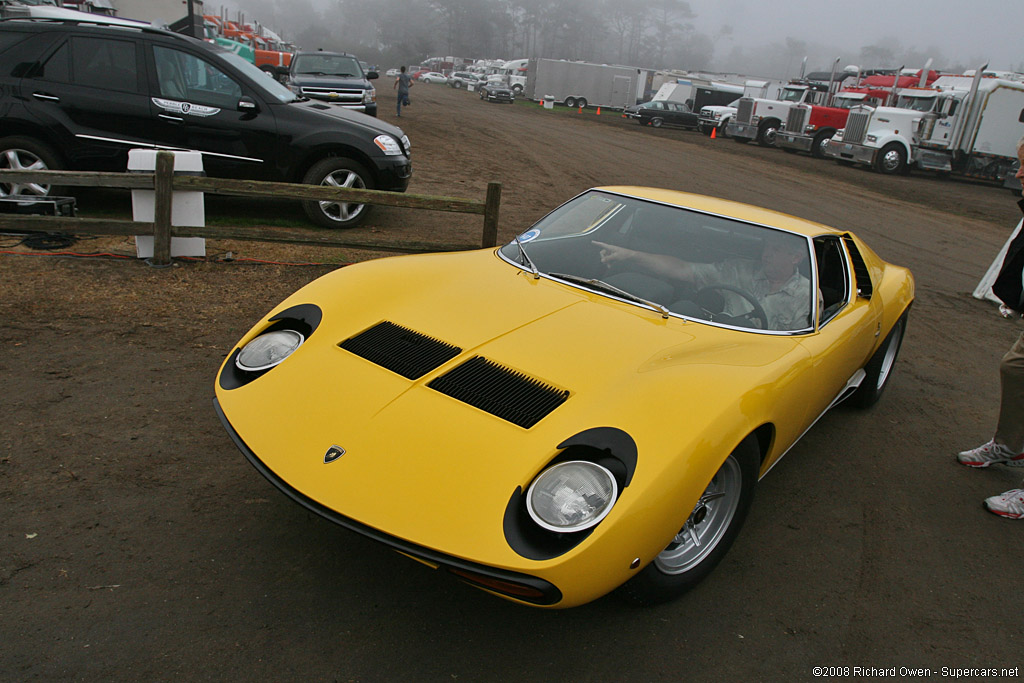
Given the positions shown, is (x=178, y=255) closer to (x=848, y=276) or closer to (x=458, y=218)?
(x=458, y=218)

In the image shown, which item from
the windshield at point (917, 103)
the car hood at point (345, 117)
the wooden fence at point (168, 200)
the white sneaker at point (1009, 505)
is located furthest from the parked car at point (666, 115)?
the white sneaker at point (1009, 505)

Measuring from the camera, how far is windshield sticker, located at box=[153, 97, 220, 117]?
6.96m

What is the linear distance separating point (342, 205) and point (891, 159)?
21.4m

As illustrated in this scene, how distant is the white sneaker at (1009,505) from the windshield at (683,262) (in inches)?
55.6

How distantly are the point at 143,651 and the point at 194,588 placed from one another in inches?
11.9

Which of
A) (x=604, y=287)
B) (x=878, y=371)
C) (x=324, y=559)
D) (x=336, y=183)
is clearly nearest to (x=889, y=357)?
(x=878, y=371)

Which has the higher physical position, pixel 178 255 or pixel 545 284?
pixel 545 284

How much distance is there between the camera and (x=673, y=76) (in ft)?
165

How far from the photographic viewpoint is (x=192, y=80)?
279 inches

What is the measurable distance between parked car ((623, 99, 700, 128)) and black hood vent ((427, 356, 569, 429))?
34.6m

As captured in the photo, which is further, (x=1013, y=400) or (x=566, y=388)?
(x=1013, y=400)

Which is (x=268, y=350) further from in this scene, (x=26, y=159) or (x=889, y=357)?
(x=26, y=159)

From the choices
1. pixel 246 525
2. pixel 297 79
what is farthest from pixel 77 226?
pixel 297 79

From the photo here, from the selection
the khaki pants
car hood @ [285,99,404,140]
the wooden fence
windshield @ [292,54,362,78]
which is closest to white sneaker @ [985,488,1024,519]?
the khaki pants
